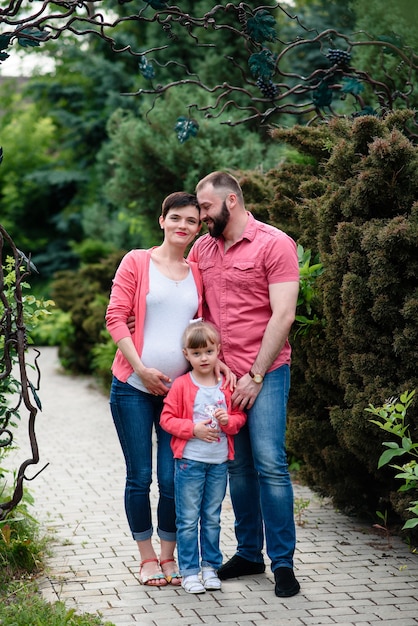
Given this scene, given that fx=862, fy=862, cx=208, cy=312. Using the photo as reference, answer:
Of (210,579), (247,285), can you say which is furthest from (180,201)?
(210,579)

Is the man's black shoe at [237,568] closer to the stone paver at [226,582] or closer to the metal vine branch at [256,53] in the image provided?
the stone paver at [226,582]

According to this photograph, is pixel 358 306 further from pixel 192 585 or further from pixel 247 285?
pixel 192 585

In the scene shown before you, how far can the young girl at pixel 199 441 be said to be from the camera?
411cm

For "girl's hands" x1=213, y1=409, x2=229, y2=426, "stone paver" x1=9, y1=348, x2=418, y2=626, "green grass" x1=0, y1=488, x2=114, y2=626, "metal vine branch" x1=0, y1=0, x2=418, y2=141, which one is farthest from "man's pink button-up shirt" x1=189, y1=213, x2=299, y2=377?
"green grass" x1=0, y1=488, x2=114, y2=626

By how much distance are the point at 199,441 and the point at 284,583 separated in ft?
2.64

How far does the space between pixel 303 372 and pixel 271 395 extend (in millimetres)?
1331

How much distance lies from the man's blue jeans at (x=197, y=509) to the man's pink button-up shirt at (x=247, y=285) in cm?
Result: 51

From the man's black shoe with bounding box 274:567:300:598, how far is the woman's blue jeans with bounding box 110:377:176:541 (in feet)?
1.97

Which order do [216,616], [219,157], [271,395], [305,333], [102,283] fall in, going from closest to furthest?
[216,616] < [271,395] < [305,333] < [219,157] < [102,283]

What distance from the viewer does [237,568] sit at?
4.46 m

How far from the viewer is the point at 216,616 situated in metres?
3.91

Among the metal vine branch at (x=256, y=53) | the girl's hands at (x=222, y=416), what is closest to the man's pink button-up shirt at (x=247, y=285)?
the girl's hands at (x=222, y=416)

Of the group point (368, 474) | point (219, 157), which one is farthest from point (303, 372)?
point (219, 157)

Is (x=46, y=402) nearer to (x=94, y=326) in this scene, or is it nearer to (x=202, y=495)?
(x=94, y=326)
